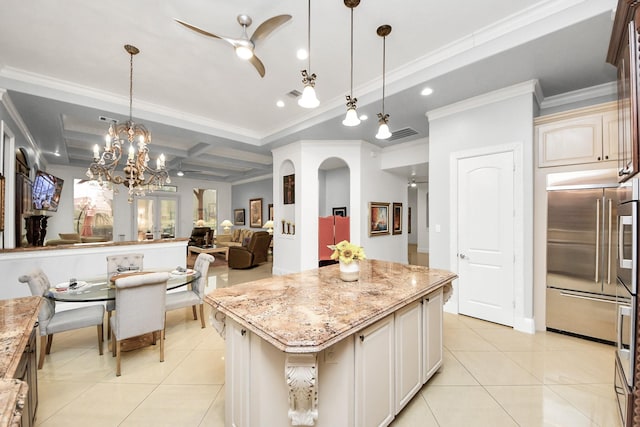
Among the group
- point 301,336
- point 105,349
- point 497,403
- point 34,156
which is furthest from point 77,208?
point 497,403

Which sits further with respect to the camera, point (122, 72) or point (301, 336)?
point (122, 72)

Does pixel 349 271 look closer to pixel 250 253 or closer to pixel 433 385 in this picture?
pixel 433 385

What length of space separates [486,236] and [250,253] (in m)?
5.29

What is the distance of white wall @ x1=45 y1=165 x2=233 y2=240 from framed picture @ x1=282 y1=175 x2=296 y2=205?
529 centimetres

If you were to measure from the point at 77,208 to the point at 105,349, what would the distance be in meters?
7.65

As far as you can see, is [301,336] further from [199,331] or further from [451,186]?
[451,186]

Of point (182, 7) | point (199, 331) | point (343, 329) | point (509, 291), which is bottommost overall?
point (199, 331)

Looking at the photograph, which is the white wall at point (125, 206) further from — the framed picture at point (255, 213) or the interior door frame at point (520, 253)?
the interior door frame at point (520, 253)

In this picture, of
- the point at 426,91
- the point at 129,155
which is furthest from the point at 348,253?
the point at 129,155

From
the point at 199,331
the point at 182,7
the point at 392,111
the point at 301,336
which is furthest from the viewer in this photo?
the point at 392,111

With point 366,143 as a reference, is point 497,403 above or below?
below

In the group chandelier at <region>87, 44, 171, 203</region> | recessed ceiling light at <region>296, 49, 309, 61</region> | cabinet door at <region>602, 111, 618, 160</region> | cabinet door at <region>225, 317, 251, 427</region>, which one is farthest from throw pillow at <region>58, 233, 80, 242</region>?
cabinet door at <region>602, 111, 618, 160</region>

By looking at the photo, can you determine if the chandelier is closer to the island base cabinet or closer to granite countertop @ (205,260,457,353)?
granite countertop @ (205,260,457,353)

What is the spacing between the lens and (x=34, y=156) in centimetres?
564
